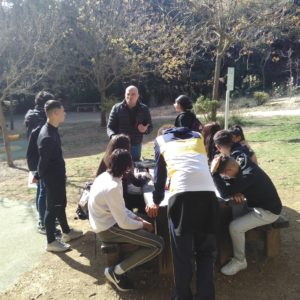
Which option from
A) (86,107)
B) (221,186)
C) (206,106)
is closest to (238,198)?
(221,186)

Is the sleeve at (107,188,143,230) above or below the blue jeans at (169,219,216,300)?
above

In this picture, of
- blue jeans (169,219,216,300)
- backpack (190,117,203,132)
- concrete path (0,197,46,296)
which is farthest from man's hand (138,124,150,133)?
blue jeans (169,219,216,300)

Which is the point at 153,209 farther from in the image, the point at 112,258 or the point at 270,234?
the point at 270,234

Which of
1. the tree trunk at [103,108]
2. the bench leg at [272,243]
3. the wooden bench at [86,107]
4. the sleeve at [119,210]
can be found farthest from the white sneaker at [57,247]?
the wooden bench at [86,107]

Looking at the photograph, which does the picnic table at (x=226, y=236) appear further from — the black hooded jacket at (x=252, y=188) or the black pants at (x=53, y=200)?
the black pants at (x=53, y=200)

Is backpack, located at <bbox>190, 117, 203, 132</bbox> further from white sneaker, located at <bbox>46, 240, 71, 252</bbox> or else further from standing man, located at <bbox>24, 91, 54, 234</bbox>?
white sneaker, located at <bbox>46, 240, 71, 252</bbox>

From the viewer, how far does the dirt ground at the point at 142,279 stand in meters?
3.45

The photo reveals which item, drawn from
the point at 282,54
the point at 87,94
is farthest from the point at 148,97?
the point at 282,54

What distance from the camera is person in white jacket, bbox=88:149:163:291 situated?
130 inches

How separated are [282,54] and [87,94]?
481 inches

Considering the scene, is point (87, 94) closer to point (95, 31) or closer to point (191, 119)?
point (95, 31)

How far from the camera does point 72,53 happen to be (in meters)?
18.6

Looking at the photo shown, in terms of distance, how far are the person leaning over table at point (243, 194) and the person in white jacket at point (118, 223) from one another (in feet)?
2.34

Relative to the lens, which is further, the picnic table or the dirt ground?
the picnic table
